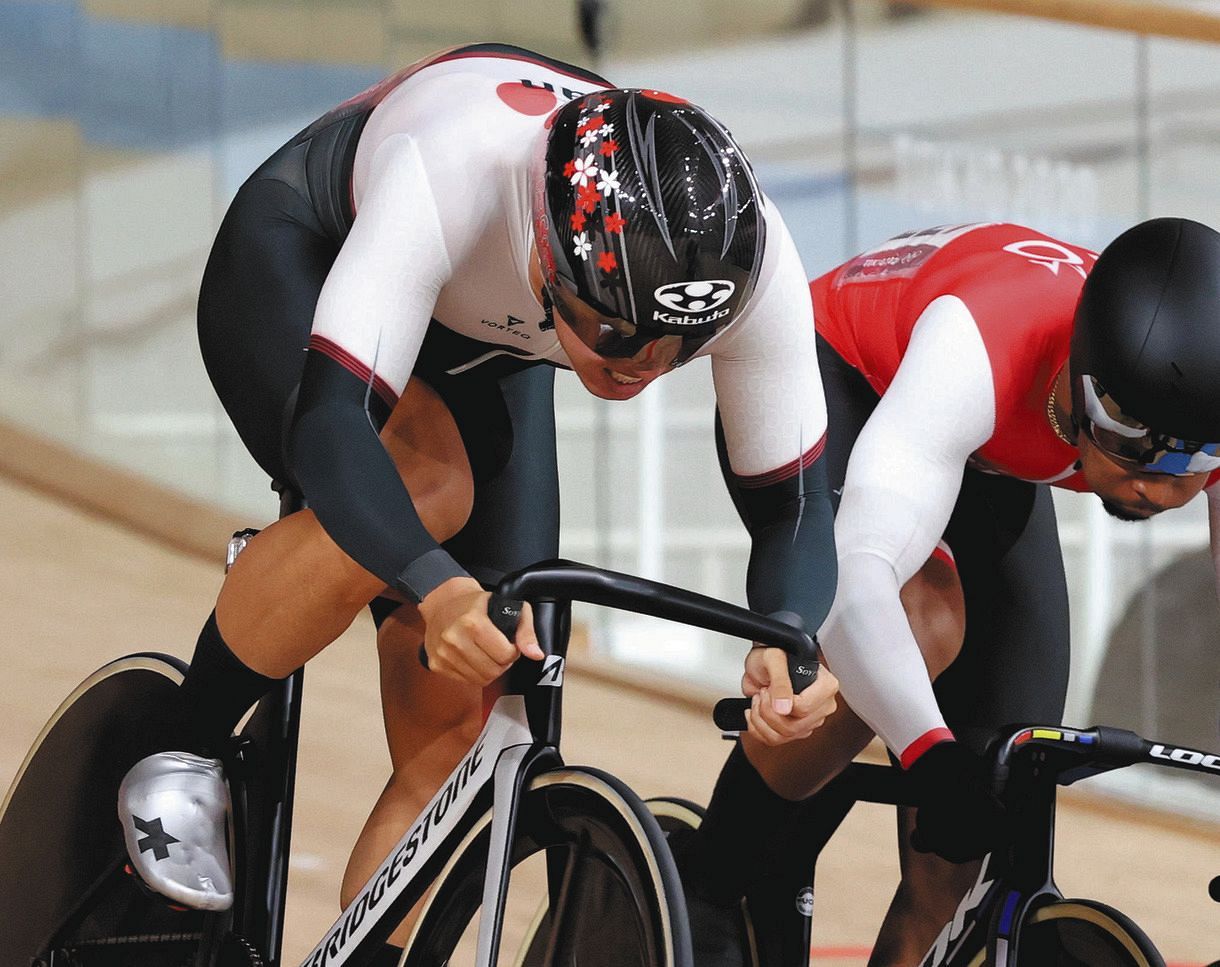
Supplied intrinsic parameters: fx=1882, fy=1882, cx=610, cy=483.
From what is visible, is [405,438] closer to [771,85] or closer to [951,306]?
[951,306]

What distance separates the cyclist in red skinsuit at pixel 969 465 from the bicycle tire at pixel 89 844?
70cm

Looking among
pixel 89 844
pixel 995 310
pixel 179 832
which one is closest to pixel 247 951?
pixel 179 832

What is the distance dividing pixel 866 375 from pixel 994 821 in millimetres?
868

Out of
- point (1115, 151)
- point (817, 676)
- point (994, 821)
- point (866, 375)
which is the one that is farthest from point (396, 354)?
point (1115, 151)

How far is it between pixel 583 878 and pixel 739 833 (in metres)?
0.62

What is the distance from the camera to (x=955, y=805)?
1.91m

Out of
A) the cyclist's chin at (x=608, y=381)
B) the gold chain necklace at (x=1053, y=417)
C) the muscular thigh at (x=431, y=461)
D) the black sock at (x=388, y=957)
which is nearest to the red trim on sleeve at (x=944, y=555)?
the gold chain necklace at (x=1053, y=417)

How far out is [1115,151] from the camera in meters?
4.72

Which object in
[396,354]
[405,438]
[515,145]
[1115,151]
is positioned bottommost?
[1115,151]

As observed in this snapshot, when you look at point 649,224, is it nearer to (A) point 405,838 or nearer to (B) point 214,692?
(A) point 405,838

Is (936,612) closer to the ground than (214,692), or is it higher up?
closer to the ground

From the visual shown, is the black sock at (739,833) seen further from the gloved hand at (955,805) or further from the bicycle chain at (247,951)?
the bicycle chain at (247,951)

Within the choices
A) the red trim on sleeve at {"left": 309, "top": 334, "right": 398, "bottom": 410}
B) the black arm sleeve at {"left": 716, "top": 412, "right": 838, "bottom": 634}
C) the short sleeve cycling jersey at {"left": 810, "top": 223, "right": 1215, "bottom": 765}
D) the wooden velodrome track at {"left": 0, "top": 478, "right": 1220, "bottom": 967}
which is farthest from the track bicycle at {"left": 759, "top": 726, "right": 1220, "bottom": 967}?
the wooden velodrome track at {"left": 0, "top": 478, "right": 1220, "bottom": 967}

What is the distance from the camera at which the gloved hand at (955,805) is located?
188 cm
